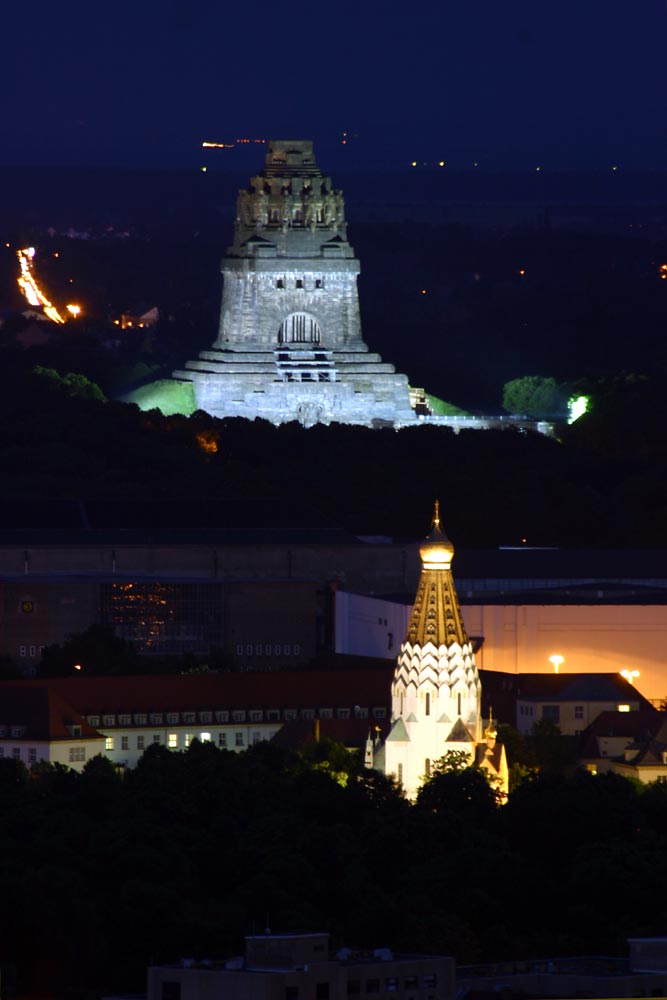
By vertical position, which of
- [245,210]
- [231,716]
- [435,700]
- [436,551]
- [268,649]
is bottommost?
[435,700]

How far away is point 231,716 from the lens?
92.8 metres

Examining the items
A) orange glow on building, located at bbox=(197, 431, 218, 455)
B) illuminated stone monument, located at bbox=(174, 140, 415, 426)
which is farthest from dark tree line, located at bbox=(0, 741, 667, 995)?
illuminated stone monument, located at bbox=(174, 140, 415, 426)

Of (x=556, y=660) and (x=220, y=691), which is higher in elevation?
(x=556, y=660)

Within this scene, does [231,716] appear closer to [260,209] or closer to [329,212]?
[260,209]

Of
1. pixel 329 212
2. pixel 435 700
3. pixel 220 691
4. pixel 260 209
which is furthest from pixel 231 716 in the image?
pixel 329 212

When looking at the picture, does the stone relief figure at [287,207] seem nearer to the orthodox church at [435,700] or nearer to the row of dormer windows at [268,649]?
the row of dormer windows at [268,649]

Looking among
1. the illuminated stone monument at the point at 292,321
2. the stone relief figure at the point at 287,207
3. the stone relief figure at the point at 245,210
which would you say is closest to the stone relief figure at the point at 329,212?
the illuminated stone monument at the point at 292,321

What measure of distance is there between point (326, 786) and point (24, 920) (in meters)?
12.1

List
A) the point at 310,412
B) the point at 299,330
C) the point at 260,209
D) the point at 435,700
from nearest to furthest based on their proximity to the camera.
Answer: the point at 435,700 < the point at 310,412 < the point at 299,330 < the point at 260,209

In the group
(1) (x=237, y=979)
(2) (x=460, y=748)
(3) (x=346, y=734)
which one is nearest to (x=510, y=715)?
(3) (x=346, y=734)

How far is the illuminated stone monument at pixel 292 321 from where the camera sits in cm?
13638

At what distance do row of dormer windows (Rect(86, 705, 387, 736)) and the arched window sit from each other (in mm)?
45989

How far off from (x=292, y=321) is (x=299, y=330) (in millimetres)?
304

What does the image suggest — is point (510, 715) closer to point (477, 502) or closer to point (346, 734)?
point (346, 734)
